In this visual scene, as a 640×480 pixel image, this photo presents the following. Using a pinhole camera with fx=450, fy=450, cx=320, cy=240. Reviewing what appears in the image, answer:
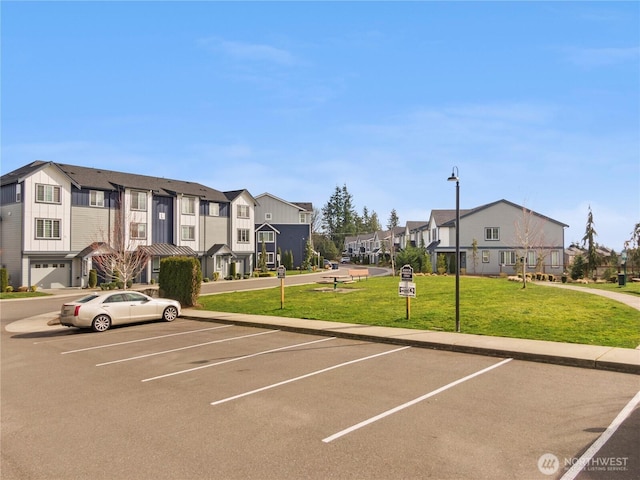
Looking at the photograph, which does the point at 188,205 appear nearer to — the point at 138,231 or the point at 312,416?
the point at 138,231

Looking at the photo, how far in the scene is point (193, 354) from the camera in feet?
39.4

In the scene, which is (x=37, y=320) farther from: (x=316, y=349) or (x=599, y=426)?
(x=599, y=426)

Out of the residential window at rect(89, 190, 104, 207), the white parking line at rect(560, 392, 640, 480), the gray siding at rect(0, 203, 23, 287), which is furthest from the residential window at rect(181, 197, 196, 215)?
the white parking line at rect(560, 392, 640, 480)

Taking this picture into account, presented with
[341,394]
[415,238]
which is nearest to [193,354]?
[341,394]

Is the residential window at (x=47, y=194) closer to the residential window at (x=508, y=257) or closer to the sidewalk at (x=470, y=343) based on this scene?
the sidewalk at (x=470, y=343)

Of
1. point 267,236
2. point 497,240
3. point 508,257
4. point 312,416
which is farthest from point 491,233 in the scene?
point 312,416

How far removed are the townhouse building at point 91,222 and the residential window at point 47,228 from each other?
0.08 metres

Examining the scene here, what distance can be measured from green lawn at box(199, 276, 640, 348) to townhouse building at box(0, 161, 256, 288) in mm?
20221

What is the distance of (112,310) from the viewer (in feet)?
57.5

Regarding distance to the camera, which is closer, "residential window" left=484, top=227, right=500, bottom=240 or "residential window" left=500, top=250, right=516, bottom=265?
"residential window" left=500, top=250, right=516, bottom=265

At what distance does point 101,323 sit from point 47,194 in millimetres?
26106

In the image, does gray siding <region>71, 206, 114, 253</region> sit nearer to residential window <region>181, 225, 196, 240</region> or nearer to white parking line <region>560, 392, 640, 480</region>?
residential window <region>181, 225, 196, 240</region>

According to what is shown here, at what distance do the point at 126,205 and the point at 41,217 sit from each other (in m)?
7.38

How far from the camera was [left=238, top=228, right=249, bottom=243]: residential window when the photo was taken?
2135 inches
